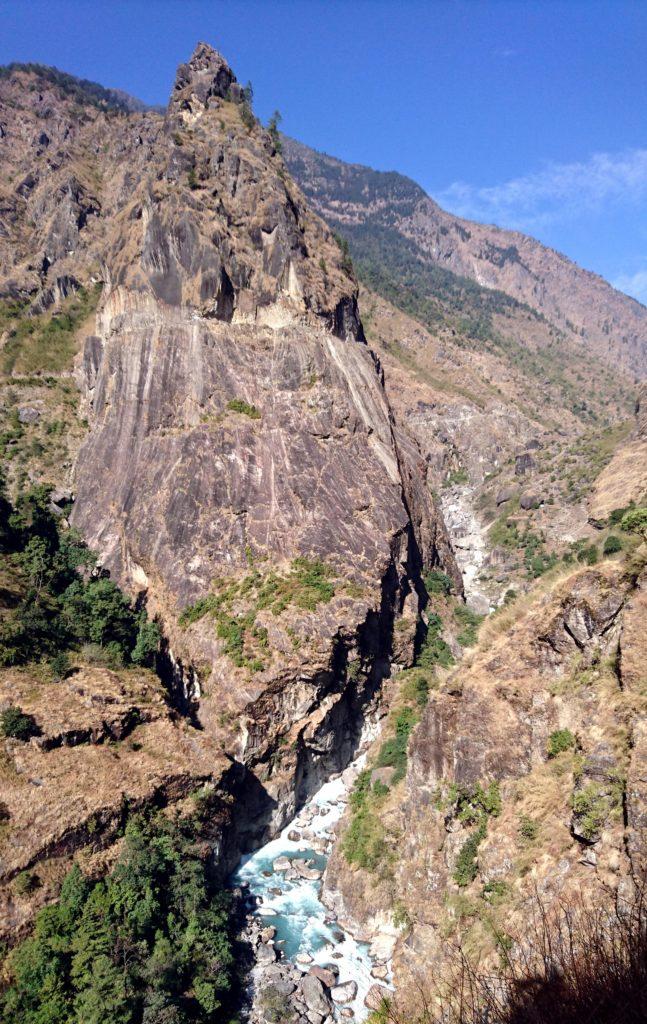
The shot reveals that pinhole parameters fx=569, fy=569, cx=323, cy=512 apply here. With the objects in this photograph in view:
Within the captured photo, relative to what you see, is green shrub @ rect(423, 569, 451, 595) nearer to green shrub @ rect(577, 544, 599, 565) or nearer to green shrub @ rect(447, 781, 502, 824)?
green shrub @ rect(577, 544, 599, 565)

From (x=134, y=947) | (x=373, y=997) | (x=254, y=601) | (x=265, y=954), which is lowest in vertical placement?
(x=373, y=997)

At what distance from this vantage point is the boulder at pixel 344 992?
26031 mm

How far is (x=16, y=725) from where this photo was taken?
28.0 metres

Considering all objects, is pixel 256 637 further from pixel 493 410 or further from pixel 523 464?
pixel 493 410

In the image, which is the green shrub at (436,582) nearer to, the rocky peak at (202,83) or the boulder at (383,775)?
the boulder at (383,775)

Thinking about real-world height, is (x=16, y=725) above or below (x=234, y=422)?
below

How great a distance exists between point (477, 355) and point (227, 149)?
313ft

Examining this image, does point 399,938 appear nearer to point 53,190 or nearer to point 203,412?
point 203,412

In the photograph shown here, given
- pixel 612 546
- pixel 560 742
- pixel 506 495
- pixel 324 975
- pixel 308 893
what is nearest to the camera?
pixel 560 742

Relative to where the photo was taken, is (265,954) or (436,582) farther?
(436,582)

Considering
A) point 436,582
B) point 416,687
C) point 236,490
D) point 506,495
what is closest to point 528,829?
point 416,687

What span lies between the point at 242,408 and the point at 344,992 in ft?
138

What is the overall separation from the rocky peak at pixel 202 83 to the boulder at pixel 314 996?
275 ft

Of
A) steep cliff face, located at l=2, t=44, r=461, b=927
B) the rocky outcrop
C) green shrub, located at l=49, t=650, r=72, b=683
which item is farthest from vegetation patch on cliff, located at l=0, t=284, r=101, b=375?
the rocky outcrop
